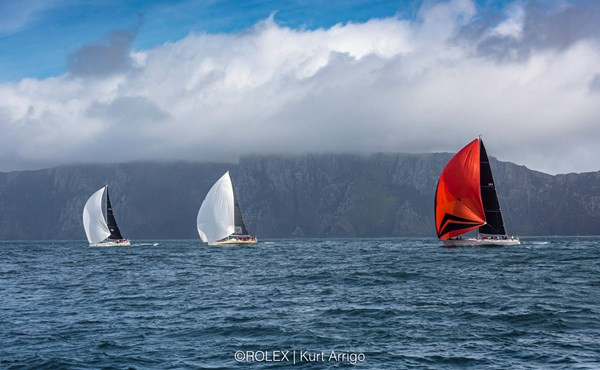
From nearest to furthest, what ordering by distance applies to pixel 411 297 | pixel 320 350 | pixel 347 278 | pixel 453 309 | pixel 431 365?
pixel 431 365 → pixel 320 350 → pixel 453 309 → pixel 411 297 → pixel 347 278

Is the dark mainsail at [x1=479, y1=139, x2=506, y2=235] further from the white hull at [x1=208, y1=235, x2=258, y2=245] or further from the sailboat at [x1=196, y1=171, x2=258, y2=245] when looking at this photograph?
the white hull at [x1=208, y1=235, x2=258, y2=245]

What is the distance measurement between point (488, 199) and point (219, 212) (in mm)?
51735

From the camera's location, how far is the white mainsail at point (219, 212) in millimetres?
118250

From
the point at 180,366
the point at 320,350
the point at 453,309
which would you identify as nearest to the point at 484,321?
the point at 453,309

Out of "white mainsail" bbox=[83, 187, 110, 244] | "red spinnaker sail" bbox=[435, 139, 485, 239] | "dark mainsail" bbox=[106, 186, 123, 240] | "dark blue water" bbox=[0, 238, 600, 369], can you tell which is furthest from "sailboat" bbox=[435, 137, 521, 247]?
"white mainsail" bbox=[83, 187, 110, 244]

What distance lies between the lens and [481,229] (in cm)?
8869

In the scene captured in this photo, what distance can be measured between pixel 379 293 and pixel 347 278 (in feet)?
31.2

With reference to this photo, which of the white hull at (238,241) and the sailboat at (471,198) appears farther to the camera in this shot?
the white hull at (238,241)

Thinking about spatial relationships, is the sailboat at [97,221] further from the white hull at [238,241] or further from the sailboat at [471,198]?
the sailboat at [471,198]

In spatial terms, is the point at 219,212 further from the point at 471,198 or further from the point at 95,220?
the point at 471,198

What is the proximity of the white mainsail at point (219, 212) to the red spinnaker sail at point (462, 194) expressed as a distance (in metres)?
44.3

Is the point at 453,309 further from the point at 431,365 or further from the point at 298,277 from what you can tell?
the point at 298,277

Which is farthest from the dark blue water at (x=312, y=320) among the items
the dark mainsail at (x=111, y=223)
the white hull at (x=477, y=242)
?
the dark mainsail at (x=111, y=223)

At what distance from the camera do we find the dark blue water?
816 inches
